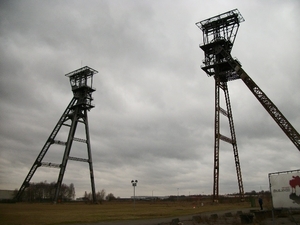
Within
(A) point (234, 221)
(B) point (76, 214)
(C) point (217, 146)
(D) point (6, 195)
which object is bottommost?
(D) point (6, 195)

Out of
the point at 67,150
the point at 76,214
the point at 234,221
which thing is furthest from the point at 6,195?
the point at 234,221

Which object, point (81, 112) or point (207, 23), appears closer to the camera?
point (207, 23)

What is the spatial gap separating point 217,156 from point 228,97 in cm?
1177

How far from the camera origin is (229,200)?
4734 centimetres

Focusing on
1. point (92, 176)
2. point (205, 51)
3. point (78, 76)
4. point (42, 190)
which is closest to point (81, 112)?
point (78, 76)

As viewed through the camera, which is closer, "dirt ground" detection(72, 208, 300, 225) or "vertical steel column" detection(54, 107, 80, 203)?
"dirt ground" detection(72, 208, 300, 225)

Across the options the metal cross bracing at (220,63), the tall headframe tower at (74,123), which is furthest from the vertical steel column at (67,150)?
the metal cross bracing at (220,63)

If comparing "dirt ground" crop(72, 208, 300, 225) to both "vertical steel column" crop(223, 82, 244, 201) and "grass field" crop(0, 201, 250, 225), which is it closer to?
"grass field" crop(0, 201, 250, 225)

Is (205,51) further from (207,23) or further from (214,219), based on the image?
(214,219)

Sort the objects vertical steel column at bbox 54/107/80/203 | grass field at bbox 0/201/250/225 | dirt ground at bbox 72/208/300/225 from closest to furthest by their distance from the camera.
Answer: dirt ground at bbox 72/208/300/225 → grass field at bbox 0/201/250/225 → vertical steel column at bbox 54/107/80/203

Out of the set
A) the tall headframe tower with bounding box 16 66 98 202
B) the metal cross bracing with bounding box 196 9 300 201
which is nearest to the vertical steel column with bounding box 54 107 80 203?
the tall headframe tower with bounding box 16 66 98 202

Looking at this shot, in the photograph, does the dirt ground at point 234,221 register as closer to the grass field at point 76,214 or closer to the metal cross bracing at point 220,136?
the grass field at point 76,214

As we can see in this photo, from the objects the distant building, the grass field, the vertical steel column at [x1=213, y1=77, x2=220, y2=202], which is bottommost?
the distant building

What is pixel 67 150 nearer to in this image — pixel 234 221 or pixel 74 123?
pixel 74 123
